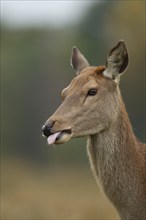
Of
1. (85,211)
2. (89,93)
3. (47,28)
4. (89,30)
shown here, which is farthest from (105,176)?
(47,28)

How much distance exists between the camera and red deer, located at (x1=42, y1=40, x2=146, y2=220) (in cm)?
1266

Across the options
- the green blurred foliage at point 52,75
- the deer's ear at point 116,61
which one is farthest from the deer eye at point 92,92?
the green blurred foliage at point 52,75

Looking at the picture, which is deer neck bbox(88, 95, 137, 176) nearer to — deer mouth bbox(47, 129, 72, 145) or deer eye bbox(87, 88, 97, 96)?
deer eye bbox(87, 88, 97, 96)

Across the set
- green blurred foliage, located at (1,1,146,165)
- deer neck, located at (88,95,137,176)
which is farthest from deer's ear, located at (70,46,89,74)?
green blurred foliage, located at (1,1,146,165)

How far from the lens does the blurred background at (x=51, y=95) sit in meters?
27.0

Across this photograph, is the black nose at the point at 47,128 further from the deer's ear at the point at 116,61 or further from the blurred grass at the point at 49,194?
the blurred grass at the point at 49,194

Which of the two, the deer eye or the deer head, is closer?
the deer head

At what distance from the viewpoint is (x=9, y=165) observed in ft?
99.3

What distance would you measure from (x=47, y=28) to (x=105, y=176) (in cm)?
3396

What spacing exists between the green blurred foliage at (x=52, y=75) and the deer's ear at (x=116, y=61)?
16382 millimetres

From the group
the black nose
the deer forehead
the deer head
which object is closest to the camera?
the black nose

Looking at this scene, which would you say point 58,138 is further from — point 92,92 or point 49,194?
point 49,194

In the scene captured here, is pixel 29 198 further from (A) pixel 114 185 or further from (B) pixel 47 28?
(B) pixel 47 28

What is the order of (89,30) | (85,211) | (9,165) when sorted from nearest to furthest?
(85,211) → (9,165) → (89,30)
